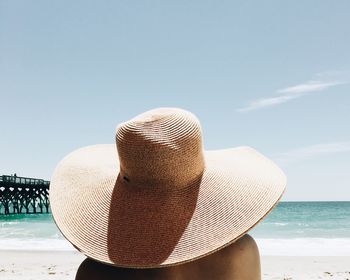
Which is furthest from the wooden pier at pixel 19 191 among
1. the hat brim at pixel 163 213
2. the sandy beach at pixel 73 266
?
the hat brim at pixel 163 213

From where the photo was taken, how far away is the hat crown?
39.6 inches

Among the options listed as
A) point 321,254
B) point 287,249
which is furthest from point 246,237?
point 287,249

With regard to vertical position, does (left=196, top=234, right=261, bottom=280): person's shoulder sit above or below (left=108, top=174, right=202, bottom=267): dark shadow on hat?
below

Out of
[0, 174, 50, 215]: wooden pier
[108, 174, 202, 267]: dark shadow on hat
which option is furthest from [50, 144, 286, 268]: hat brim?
[0, 174, 50, 215]: wooden pier

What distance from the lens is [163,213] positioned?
101 centimetres

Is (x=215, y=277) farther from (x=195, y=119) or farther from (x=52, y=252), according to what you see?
(x=52, y=252)

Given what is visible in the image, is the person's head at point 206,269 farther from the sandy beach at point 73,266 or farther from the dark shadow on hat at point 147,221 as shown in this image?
the sandy beach at point 73,266

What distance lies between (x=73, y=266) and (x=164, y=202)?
32.0ft

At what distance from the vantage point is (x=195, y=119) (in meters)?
1.05

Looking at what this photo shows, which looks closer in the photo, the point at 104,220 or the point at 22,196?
the point at 104,220

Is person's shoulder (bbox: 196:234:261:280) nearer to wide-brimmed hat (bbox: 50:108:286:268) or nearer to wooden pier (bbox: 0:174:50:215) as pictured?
wide-brimmed hat (bbox: 50:108:286:268)

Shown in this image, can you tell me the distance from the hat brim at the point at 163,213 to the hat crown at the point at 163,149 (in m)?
0.03

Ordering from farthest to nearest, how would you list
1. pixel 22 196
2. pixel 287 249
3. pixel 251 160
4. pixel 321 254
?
pixel 22 196 → pixel 287 249 → pixel 321 254 → pixel 251 160

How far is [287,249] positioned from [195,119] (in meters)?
14.6
